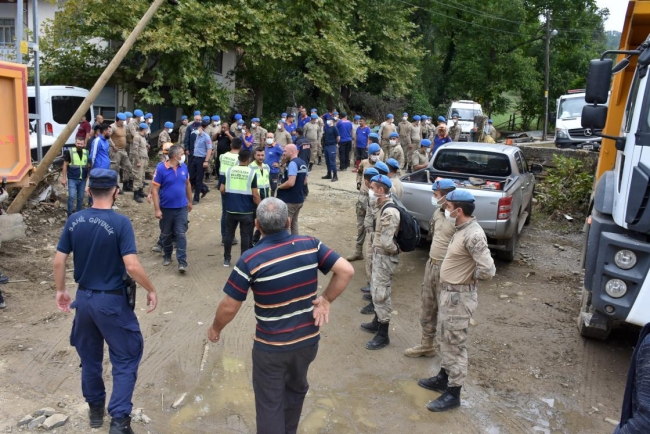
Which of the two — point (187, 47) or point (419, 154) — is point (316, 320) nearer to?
point (419, 154)

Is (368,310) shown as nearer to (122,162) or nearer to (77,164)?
(77,164)

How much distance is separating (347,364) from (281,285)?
2379 mm

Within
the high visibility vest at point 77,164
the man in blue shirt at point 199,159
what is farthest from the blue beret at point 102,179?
the man in blue shirt at point 199,159

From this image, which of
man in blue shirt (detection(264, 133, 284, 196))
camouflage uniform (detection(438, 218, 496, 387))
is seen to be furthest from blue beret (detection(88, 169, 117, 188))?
man in blue shirt (detection(264, 133, 284, 196))

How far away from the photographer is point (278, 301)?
346 centimetres

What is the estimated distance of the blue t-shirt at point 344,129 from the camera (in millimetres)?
16844

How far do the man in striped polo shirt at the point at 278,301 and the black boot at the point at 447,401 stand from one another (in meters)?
1.62

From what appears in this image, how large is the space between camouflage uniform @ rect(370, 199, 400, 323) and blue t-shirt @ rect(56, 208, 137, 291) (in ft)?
8.57

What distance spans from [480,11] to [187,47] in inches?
932

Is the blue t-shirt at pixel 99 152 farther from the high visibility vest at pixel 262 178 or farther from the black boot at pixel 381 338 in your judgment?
the black boot at pixel 381 338

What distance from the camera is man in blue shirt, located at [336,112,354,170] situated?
16875 millimetres

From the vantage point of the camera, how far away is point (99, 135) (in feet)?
31.9

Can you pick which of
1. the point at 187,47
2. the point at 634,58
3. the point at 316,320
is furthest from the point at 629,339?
the point at 187,47

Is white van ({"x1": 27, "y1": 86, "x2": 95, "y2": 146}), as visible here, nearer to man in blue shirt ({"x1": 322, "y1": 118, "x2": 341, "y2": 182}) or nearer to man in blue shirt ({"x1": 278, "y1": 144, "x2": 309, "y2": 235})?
man in blue shirt ({"x1": 322, "y1": 118, "x2": 341, "y2": 182})
